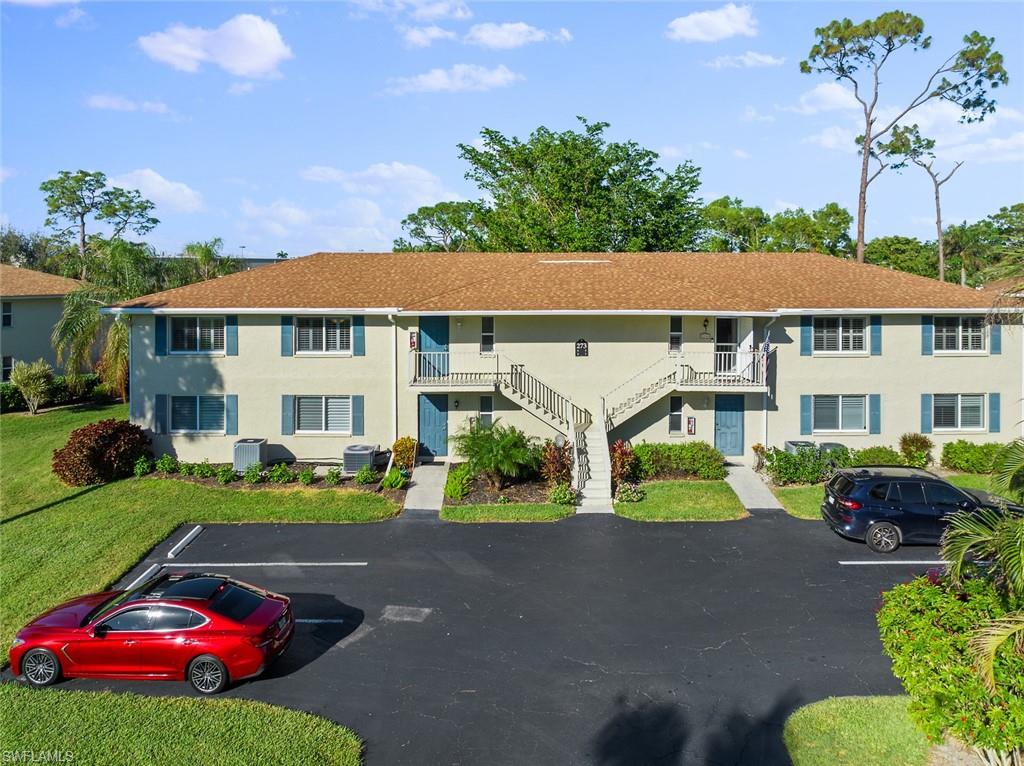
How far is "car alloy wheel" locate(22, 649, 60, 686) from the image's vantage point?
11266 mm

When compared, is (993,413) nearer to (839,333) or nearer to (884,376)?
(884,376)

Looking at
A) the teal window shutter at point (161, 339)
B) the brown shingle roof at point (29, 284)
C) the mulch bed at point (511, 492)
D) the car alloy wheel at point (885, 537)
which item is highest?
the brown shingle roof at point (29, 284)

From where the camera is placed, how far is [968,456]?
74.9 feet

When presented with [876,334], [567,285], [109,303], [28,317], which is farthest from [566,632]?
[28,317]

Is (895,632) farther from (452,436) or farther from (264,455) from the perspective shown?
(264,455)

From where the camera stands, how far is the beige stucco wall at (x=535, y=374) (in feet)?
77.9

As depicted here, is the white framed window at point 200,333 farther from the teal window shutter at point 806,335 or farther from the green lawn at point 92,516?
the teal window shutter at point 806,335

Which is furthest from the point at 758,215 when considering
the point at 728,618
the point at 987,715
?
the point at 987,715

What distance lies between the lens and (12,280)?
35.7 meters

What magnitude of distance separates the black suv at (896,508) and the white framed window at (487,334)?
1147cm

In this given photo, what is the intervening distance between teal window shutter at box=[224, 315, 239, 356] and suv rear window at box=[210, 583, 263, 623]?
43.2 feet

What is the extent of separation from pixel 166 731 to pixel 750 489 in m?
16.3

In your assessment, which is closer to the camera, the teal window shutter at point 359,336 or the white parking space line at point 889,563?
the white parking space line at point 889,563

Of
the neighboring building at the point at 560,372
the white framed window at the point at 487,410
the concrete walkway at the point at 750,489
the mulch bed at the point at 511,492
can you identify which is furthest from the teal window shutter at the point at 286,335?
the concrete walkway at the point at 750,489
